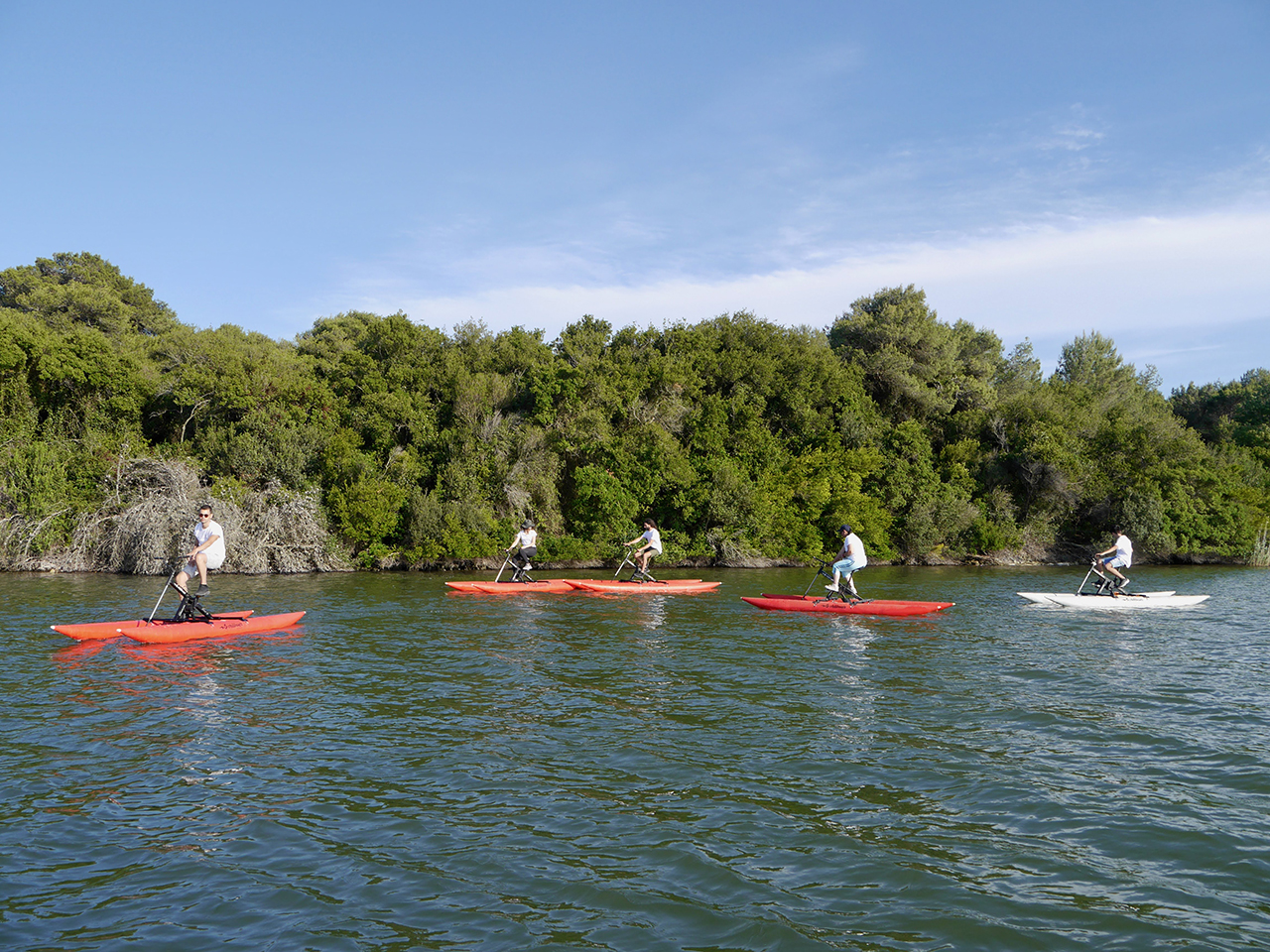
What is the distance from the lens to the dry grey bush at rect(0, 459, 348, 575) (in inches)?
1206

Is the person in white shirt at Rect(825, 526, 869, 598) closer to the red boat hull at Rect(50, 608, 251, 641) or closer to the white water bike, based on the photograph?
the white water bike

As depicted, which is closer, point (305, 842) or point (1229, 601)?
point (305, 842)

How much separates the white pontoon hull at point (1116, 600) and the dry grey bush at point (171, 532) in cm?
2494

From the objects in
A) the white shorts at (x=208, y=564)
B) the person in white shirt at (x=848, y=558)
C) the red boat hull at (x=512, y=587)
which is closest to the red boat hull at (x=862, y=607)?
the person in white shirt at (x=848, y=558)

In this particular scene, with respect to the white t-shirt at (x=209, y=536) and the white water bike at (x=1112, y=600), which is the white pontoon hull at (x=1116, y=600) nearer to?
the white water bike at (x=1112, y=600)

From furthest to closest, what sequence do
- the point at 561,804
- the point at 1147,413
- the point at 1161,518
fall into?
the point at 1147,413 < the point at 1161,518 < the point at 561,804

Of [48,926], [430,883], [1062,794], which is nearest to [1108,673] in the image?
[1062,794]

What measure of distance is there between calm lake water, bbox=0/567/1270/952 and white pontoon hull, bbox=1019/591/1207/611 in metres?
6.32

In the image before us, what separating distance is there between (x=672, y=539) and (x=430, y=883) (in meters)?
31.3

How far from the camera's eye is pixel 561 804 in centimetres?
792

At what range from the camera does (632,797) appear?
8.11 m

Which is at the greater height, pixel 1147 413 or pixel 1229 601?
pixel 1147 413

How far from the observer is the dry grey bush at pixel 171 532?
30.6m

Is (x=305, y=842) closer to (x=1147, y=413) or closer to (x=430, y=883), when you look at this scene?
(x=430, y=883)
